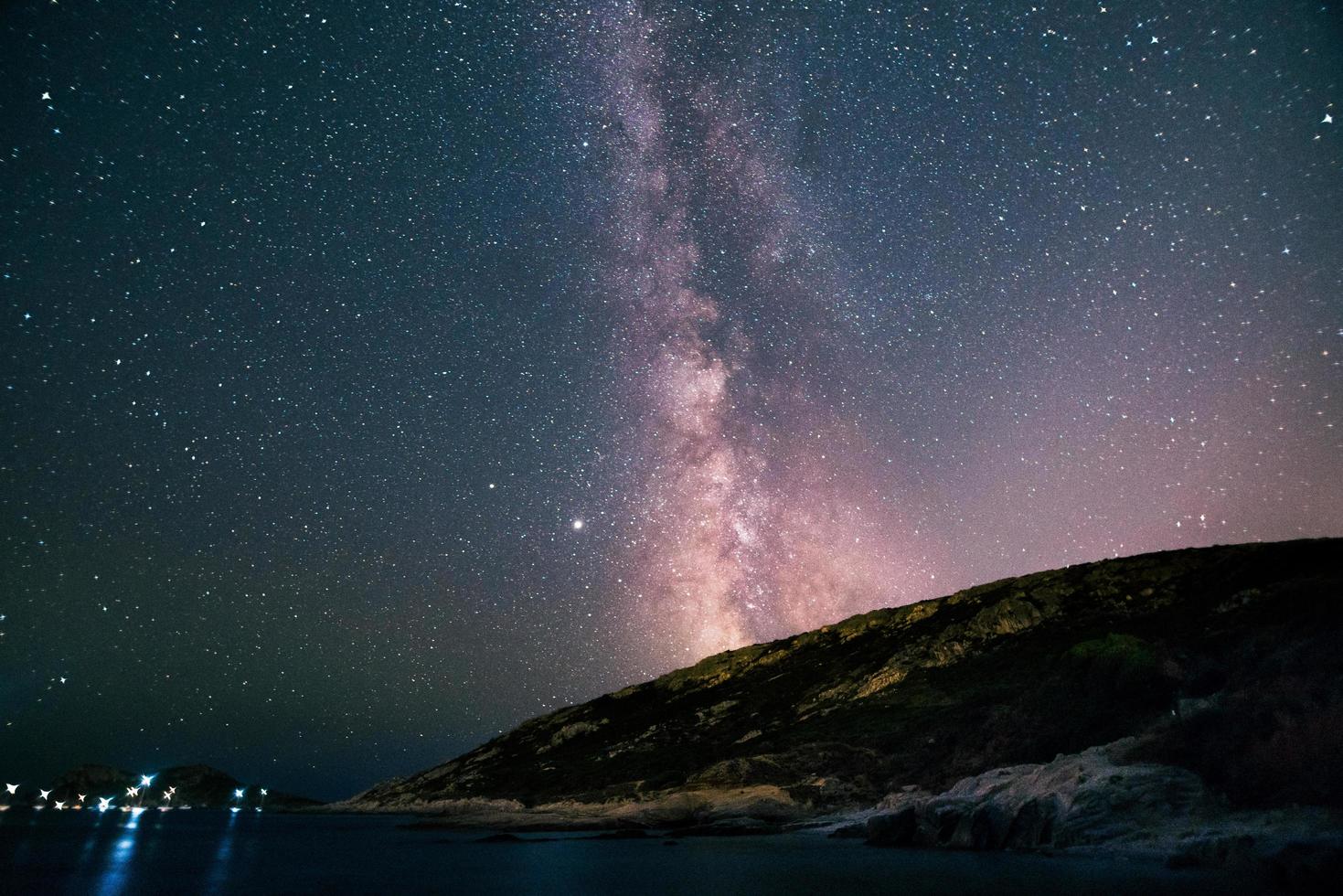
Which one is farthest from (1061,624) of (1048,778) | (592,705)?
(592,705)

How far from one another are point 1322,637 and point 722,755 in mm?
68122

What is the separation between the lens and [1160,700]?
55938 mm

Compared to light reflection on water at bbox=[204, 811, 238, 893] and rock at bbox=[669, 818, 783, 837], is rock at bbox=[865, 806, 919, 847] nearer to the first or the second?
rock at bbox=[669, 818, 783, 837]

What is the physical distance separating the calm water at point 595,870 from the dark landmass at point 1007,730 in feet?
14.4

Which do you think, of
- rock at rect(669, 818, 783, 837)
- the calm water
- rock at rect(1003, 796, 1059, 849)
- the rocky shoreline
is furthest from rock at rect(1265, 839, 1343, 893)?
rock at rect(669, 818, 783, 837)

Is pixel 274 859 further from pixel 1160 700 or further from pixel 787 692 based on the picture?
pixel 787 692

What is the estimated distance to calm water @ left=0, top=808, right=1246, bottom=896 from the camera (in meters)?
26.3

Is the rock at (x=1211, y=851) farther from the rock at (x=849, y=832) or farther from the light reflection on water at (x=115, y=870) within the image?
the light reflection on water at (x=115, y=870)

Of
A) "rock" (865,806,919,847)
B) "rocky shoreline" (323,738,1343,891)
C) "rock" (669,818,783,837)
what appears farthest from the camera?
"rock" (669,818,783,837)

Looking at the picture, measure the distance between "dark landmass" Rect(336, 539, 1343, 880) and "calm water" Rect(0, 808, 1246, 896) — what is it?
14.4 ft

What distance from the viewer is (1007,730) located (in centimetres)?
6262

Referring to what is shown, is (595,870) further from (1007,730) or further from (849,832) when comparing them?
(1007,730)

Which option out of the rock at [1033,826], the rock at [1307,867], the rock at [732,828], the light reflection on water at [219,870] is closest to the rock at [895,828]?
the rock at [1033,826]

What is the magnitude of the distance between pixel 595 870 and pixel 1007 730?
41159mm
